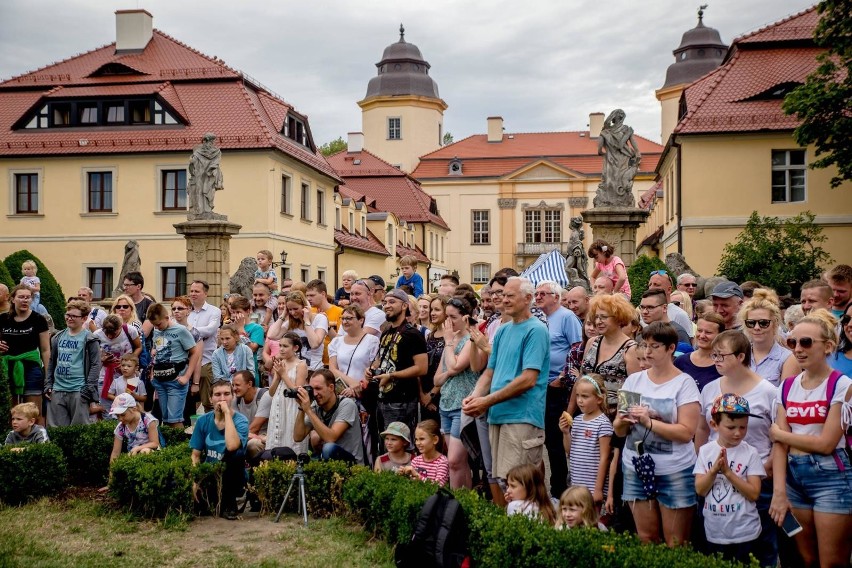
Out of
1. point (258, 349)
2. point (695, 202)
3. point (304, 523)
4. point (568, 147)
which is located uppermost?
point (568, 147)

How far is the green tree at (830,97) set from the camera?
67.2ft

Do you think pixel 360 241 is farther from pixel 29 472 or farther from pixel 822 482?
pixel 822 482

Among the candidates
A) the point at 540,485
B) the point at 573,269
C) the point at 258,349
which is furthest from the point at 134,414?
the point at 573,269

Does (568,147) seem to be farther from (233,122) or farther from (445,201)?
(233,122)

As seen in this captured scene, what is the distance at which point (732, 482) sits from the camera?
192 inches

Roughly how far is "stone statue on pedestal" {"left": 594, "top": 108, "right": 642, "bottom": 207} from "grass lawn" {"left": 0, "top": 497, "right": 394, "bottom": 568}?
9.19 meters

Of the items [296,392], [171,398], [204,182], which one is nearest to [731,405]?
[296,392]

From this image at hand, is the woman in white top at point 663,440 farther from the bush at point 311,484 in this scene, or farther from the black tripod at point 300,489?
the black tripod at point 300,489

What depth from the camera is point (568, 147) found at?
71.3m

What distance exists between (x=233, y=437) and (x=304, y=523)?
3.43ft

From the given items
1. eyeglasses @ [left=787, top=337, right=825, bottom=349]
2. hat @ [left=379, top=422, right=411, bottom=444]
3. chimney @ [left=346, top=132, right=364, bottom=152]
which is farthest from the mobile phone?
chimney @ [left=346, top=132, right=364, bottom=152]

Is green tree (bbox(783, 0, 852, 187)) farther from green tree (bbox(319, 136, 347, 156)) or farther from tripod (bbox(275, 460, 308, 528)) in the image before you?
green tree (bbox(319, 136, 347, 156))

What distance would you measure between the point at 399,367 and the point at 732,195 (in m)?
23.8

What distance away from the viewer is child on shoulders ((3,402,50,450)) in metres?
8.52
